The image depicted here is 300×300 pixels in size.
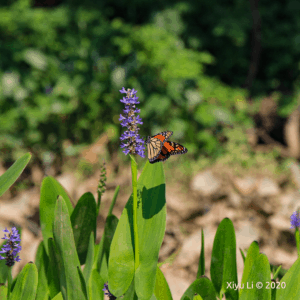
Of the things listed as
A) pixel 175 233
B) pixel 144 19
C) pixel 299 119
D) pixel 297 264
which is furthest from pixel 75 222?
pixel 144 19

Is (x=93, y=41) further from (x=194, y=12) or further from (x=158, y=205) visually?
(x=158, y=205)

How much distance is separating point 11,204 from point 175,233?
1410mm

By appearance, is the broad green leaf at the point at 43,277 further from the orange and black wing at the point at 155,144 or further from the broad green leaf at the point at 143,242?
the orange and black wing at the point at 155,144

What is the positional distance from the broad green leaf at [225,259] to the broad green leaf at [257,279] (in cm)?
6

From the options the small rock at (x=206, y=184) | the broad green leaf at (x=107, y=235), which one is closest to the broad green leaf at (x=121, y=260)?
the broad green leaf at (x=107, y=235)

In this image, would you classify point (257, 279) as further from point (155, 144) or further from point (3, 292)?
point (3, 292)

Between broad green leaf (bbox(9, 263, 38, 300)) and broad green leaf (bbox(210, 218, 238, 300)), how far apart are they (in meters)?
0.41

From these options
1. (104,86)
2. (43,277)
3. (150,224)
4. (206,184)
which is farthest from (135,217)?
(104,86)

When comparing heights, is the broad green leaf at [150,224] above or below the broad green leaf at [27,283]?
above

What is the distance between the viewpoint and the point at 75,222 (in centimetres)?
84

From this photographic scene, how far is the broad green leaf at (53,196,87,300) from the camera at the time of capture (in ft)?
2.17

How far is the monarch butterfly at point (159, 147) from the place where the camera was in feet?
2.33

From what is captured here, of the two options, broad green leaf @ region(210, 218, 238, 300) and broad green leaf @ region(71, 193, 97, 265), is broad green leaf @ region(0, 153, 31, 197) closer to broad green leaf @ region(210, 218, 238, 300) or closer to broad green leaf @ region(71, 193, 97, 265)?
broad green leaf @ region(71, 193, 97, 265)

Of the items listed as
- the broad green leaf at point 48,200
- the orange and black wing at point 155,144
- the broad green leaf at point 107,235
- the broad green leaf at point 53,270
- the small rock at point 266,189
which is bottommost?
the broad green leaf at point 53,270
